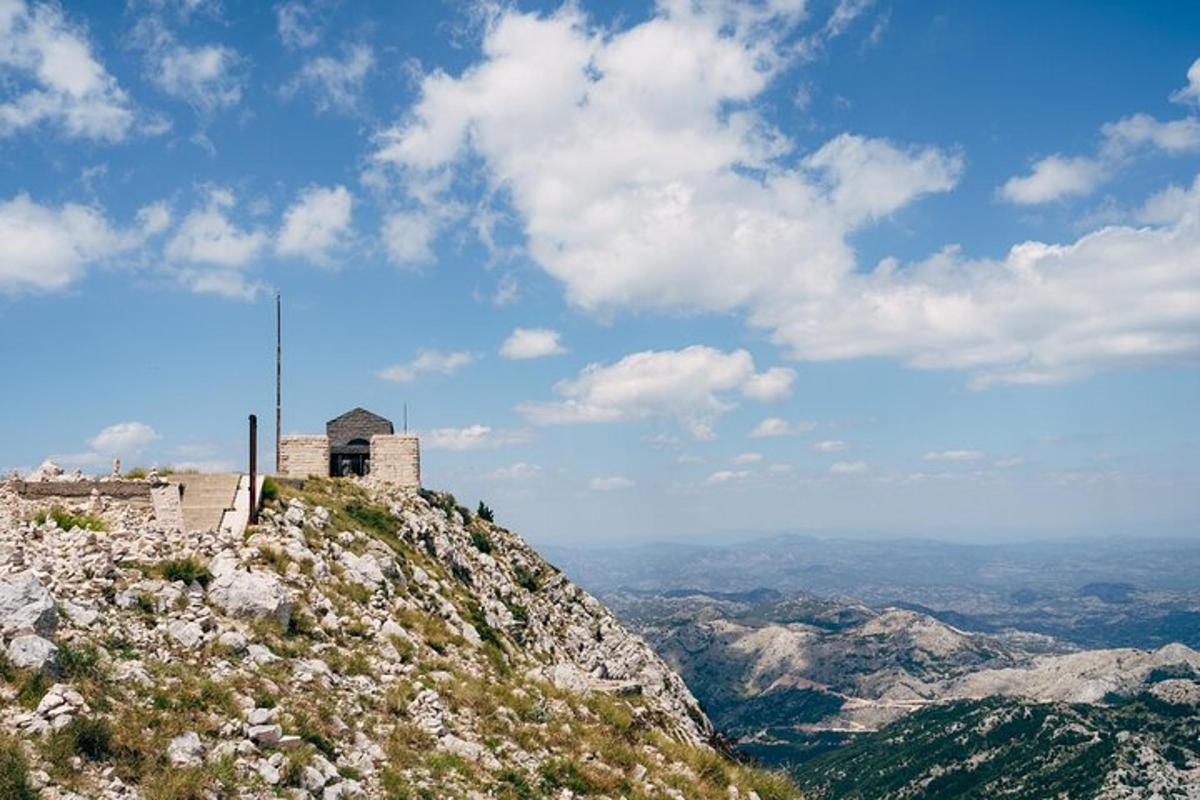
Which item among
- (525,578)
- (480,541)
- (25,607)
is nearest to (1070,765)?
(525,578)

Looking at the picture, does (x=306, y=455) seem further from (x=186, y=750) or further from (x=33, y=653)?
(x=186, y=750)

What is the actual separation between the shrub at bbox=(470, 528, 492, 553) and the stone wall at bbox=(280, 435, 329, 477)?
29.6 ft

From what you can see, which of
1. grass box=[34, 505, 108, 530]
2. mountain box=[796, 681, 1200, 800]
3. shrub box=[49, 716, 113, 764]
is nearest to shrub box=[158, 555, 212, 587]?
grass box=[34, 505, 108, 530]

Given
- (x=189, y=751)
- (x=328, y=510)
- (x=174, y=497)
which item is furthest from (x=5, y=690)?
(x=328, y=510)

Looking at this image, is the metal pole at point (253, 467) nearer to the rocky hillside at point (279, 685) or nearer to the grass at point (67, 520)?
the rocky hillside at point (279, 685)

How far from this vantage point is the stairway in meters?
28.2

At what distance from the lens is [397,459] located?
45.1 meters

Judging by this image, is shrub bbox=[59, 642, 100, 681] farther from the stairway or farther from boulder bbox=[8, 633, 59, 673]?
the stairway

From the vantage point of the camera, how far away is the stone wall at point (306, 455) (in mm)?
43656

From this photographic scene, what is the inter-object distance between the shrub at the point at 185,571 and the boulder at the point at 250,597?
0.38 metres

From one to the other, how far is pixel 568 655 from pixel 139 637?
2531 cm

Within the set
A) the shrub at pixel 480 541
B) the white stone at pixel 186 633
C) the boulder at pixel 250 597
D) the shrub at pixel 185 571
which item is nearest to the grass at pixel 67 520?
the shrub at pixel 185 571

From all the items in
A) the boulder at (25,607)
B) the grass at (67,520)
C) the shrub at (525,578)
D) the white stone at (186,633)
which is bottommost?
the shrub at (525,578)

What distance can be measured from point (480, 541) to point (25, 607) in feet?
103
